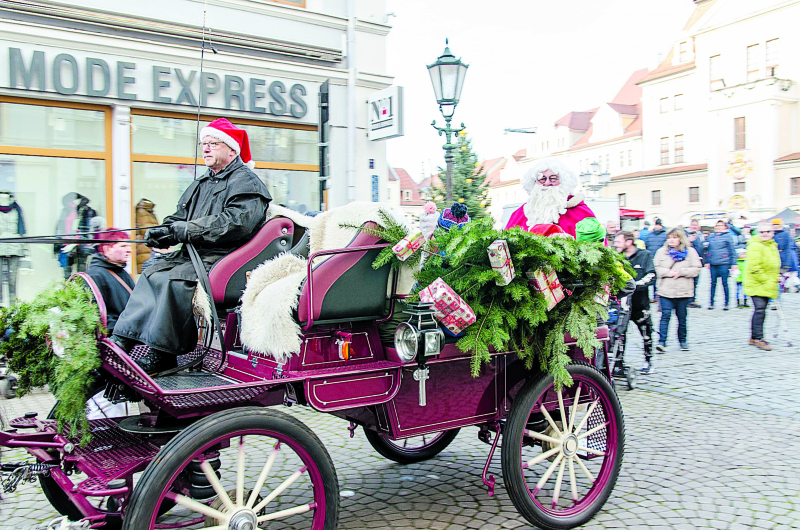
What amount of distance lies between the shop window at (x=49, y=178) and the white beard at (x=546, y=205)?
21.0ft

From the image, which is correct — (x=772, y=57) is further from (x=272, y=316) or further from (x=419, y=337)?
(x=272, y=316)

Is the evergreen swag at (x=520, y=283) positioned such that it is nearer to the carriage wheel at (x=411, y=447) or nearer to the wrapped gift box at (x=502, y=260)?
the wrapped gift box at (x=502, y=260)

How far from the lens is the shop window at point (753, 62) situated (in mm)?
42781

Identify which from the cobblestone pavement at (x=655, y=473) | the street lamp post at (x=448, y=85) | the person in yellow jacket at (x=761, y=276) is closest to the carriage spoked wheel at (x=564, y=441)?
the cobblestone pavement at (x=655, y=473)

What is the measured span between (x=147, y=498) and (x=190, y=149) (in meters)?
8.72

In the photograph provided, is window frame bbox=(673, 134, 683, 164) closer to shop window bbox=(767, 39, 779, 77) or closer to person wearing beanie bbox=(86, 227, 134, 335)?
shop window bbox=(767, 39, 779, 77)

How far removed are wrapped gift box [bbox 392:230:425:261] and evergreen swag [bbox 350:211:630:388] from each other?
70mm

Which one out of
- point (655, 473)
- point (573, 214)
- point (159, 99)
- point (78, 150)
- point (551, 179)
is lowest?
point (655, 473)

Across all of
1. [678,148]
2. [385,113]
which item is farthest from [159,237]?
[678,148]

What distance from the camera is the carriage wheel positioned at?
4.59 m

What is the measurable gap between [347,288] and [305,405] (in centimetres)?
57

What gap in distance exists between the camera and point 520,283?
332cm

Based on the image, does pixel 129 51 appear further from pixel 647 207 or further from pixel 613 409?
pixel 647 207

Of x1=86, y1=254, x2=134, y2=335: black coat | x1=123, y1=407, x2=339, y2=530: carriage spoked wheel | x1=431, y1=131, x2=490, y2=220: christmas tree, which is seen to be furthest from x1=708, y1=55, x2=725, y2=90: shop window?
x1=123, y1=407, x2=339, y2=530: carriage spoked wheel
